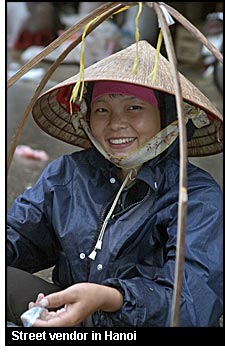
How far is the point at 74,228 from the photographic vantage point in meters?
1.55

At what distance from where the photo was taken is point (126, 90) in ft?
4.98

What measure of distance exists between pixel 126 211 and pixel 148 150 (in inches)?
5.7

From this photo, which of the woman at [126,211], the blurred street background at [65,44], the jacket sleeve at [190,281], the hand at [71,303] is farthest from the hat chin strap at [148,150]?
the blurred street background at [65,44]

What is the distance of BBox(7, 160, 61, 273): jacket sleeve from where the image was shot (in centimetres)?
163

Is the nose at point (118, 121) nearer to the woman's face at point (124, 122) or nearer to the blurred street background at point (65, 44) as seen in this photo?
the woman's face at point (124, 122)

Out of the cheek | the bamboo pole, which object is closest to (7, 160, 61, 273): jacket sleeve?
the cheek

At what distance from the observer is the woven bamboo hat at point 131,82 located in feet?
4.83

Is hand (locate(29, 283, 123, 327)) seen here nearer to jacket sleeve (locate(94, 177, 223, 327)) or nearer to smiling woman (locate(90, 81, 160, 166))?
jacket sleeve (locate(94, 177, 223, 327))

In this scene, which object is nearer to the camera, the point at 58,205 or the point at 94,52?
the point at 58,205
